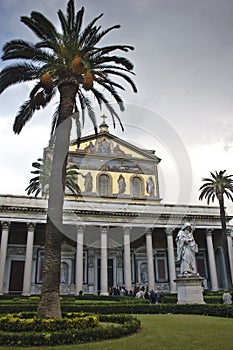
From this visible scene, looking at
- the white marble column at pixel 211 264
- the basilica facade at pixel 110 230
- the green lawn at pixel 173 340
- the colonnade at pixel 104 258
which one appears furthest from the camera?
the white marble column at pixel 211 264

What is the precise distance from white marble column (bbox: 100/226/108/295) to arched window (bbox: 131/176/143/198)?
7.35m

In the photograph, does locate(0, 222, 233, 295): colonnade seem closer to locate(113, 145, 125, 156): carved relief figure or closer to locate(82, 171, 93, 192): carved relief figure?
locate(82, 171, 93, 192): carved relief figure

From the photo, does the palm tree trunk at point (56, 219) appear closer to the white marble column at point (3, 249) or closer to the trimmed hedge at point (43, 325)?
the trimmed hedge at point (43, 325)

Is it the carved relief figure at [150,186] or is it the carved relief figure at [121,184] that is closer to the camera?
the carved relief figure at [121,184]

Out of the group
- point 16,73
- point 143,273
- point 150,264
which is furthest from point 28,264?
point 16,73

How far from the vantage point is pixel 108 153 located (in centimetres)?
3888

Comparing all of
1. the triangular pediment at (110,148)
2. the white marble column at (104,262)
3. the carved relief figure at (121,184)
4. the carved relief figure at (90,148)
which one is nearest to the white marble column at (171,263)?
the white marble column at (104,262)

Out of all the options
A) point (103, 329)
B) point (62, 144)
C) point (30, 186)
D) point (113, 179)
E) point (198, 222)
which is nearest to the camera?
point (103, 329)

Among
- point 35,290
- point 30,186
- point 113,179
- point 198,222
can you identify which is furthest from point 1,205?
point 198,222

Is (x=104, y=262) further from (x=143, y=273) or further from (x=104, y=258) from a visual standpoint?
(x=143, y=273)

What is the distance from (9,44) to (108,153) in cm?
2565

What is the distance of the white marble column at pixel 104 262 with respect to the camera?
29.7m

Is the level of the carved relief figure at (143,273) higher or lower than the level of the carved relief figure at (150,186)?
lower

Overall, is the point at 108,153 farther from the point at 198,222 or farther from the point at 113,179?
the point at 198,222
